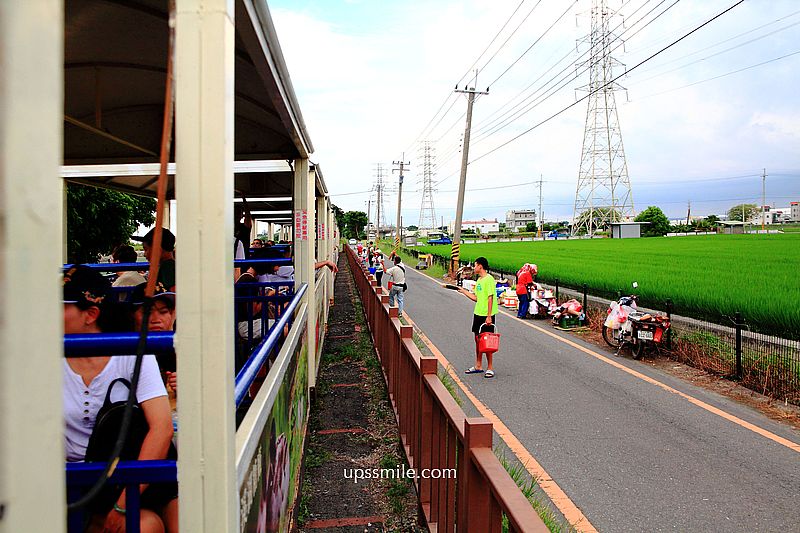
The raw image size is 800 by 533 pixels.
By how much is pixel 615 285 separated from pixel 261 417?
15.1 m

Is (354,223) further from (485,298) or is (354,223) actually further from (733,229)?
(485,298)

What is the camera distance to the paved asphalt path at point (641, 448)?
4699 millimetres

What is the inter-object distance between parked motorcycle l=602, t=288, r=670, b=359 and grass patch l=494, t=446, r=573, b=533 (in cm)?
544

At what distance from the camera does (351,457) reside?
553 cm

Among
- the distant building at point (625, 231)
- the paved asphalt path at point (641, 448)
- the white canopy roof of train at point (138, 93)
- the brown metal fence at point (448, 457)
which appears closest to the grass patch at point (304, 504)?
the brown metal fence at point (448, 457)

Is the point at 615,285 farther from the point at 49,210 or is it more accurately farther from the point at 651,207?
the point at 651,207

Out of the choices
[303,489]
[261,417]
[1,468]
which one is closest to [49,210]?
[1,468]

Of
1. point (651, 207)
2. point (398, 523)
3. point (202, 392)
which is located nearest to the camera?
point (202, 392)

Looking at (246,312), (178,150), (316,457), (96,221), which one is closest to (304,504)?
(316,457)

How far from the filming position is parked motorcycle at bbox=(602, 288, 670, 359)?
33.7 feet

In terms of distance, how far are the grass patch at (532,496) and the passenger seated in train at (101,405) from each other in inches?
83.0

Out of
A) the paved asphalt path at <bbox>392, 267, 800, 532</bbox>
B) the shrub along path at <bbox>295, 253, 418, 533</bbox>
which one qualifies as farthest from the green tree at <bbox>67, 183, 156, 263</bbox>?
the paved asphalt path at <bbox>392, 267, 800, 532</bbox>

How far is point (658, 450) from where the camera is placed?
5988 mm

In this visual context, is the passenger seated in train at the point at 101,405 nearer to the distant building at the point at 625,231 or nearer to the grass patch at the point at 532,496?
the grass patch at the point at 532,496
